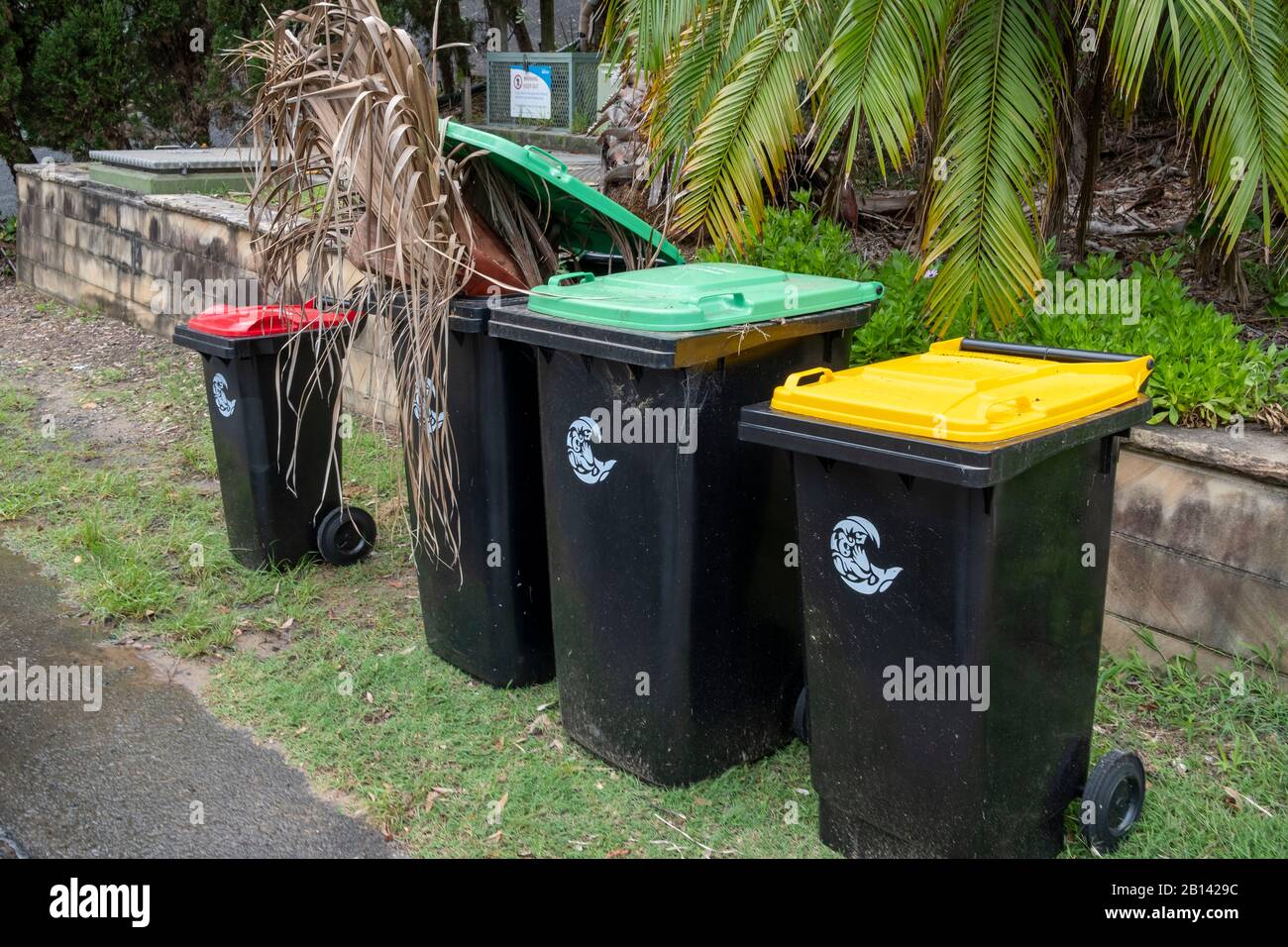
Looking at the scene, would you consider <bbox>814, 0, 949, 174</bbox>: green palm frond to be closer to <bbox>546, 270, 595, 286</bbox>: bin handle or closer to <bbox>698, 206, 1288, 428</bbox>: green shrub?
<bbox>698, 206, 1288, 428</bbox>: green shrub

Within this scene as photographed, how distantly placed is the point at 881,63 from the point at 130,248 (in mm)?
6670

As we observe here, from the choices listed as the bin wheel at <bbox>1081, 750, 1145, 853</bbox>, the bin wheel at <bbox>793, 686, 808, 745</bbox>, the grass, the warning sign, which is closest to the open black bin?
the grass

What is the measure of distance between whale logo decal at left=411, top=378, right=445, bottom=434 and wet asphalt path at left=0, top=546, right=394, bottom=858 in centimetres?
112

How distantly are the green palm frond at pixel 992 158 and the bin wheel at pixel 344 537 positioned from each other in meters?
2.49

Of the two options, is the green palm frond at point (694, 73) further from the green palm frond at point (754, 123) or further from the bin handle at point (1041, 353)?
the bin handle at point (1041, 353)

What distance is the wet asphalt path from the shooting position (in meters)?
3.26

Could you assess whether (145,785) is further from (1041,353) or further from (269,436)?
(1041,353)

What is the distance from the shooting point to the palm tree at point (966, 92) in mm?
3990

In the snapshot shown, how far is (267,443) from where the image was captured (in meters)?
4.78

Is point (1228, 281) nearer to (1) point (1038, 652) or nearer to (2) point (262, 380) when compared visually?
(1) point (1038, 652)

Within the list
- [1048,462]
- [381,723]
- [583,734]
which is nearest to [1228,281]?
[1048,462]

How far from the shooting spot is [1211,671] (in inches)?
148

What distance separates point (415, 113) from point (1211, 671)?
294 centimetres

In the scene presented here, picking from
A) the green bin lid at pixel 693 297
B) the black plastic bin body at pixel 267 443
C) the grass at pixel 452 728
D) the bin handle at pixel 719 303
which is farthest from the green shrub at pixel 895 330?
the black plastic bin body at pixel 267 443
